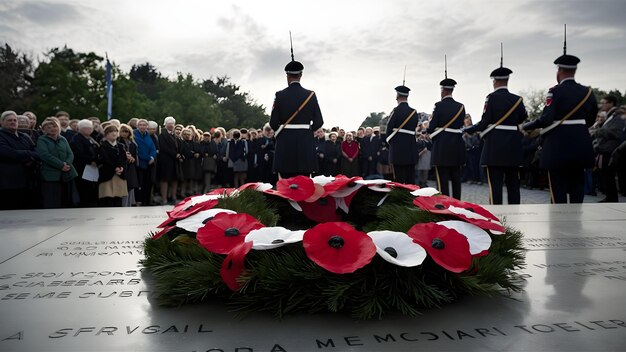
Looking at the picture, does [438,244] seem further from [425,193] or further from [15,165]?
[15,165]

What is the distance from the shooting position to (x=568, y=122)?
6379mm

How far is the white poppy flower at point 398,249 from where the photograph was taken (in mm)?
1612

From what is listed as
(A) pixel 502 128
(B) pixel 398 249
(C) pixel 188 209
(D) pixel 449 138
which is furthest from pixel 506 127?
(B) pixel 398 249

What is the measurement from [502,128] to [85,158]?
20.7 ft

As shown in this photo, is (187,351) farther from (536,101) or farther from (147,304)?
(536,101)

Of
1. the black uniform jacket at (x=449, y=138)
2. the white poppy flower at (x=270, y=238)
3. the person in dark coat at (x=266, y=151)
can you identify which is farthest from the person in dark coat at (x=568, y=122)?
the person in dark coat at (x=266, y=151)

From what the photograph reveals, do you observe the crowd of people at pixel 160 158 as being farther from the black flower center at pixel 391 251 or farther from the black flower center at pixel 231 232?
the black flower center at pixel 391 251

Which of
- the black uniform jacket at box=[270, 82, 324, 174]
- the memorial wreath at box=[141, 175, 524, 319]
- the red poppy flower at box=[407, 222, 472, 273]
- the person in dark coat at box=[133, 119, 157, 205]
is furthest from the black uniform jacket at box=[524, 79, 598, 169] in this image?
the person in dark coat at box=[133, 119, 157, 205]

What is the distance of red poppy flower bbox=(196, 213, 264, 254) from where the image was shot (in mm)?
1862

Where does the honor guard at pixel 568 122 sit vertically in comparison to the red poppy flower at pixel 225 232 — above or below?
above

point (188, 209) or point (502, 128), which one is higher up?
point (502, 128)

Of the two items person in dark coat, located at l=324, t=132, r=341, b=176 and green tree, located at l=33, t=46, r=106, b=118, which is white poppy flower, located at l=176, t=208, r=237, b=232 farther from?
green tree, located at l=33, t=46, r=106, b=118

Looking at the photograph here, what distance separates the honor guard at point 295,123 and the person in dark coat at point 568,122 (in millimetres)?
2862

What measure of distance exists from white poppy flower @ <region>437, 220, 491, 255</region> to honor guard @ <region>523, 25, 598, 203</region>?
16.0 ft
